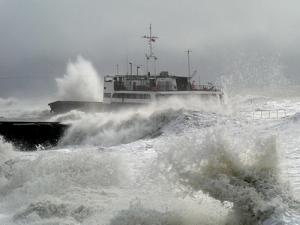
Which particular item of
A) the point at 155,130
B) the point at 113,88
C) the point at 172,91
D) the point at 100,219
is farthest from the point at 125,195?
the point at 113,88

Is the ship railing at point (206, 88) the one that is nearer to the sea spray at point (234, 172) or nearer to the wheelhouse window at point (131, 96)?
the wheelhouse window at point (131, 96)

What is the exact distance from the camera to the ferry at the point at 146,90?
38.9m

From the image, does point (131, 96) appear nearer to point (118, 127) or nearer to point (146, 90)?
point (146, 90)

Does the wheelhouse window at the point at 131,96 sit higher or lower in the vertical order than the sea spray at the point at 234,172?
higher

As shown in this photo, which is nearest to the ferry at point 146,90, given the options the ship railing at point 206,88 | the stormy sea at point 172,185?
the ship railing at point 206,88

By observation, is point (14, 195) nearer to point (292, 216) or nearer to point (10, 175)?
point (10, 175)

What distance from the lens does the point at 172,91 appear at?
3922 cm

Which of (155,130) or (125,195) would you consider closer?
(125,195)

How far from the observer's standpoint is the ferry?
128 ft

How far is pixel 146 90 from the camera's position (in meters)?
40.0

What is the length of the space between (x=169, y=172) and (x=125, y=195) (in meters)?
1.47

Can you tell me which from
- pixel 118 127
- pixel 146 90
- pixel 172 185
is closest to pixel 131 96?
pixel 146 90

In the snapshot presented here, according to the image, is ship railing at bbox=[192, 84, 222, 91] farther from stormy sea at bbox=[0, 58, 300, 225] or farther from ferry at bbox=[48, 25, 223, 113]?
stormy sea at bbox=[0, 58, 300, 225]

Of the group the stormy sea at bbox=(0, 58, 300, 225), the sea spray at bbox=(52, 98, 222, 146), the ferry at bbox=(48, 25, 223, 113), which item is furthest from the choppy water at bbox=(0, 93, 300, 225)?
the ferry at bbox=(48, 25, 223, 113)
